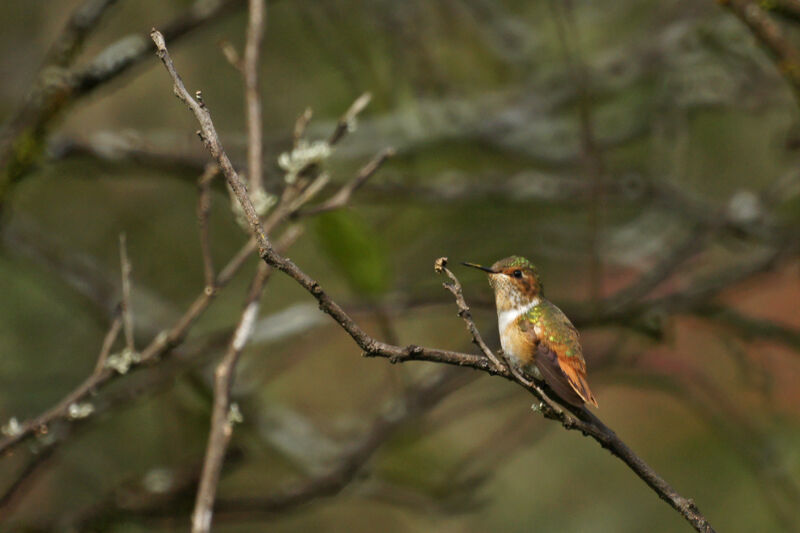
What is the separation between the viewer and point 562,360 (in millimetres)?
1389

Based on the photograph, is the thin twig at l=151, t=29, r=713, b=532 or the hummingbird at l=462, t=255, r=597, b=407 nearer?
the thin twig at l=151, t=29, r=713, b=532

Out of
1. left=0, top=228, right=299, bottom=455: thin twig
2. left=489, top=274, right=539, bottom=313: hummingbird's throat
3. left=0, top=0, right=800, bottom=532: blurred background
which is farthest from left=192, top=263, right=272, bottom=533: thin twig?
left=489, top=274, right=539, bottom=313: hummingbird's throat

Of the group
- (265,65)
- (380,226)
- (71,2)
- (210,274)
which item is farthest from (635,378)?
(71,2)

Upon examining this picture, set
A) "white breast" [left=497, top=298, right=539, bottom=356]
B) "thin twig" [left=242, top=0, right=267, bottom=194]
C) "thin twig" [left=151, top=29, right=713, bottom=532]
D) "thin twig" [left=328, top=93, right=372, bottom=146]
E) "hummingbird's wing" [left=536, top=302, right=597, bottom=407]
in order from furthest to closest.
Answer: "thin twig" [left=242, top=0, right=267, bottom=194] → "thin twig" [left=328, top=93, right=372, bottom=146] → "white breast" [left=497, top=298, right=539, bottom=356] → "hummingbird's wing" [left=536, top=302, right=597, bottom=407] → "thin twig" [left=151, top=29, right=713, bottom=532]

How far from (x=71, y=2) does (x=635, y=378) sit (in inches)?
144

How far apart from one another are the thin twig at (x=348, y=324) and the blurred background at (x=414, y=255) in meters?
0.84

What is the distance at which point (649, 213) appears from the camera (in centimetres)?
359

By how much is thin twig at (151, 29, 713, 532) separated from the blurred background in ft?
2.77

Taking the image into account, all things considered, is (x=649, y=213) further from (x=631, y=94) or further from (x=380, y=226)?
(x=380, y=226)

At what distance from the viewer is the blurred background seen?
2572 mm

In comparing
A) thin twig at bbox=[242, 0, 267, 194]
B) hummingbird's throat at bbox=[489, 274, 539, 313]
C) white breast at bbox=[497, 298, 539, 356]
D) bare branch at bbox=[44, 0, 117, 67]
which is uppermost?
bare branch at bbox=[44, 0, 117, 67]

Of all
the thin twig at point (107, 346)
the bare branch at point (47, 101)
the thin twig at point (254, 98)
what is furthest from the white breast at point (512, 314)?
the bare branch at point (47, 101)

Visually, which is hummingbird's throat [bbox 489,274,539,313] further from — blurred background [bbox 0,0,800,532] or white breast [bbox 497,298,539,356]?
blurred background [bbox 0,0,800,532]

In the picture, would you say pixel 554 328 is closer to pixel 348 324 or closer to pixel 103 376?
pixel 348 324
